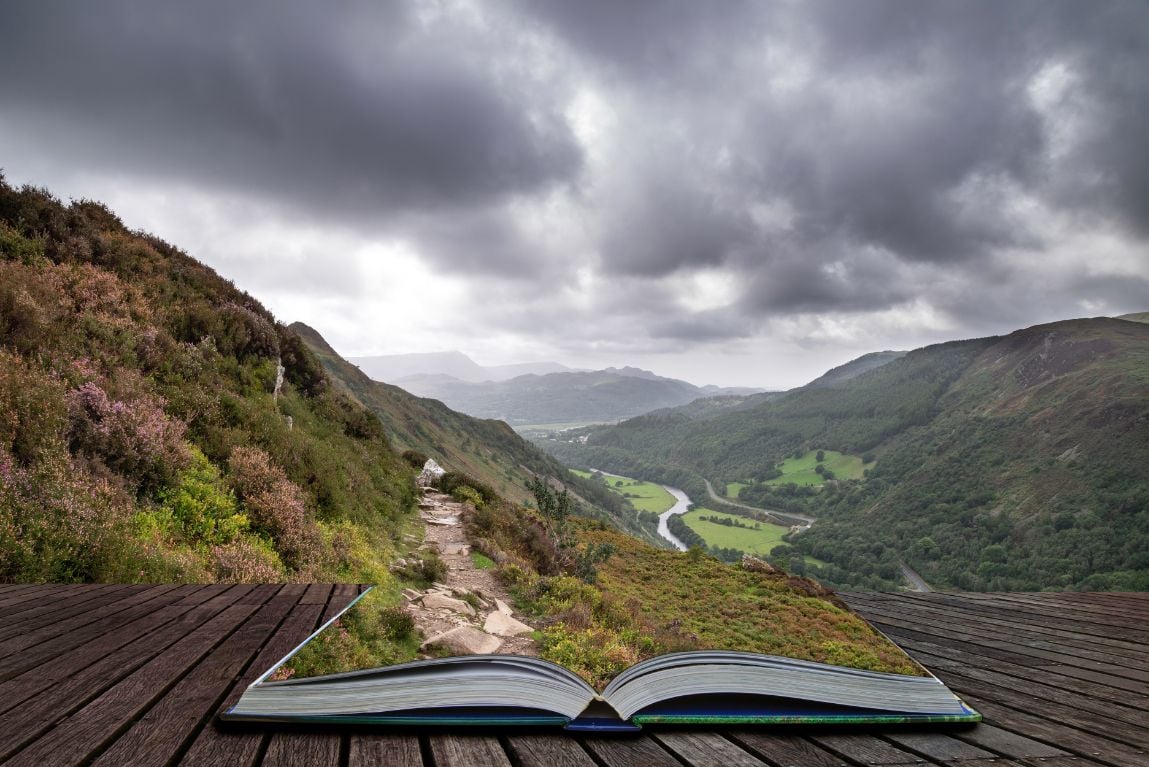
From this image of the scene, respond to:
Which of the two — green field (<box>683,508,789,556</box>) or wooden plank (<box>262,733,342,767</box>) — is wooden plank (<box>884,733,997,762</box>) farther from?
green field (<box>683,508,789,556</box>)

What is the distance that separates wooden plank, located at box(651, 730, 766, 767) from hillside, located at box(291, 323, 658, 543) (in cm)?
3622

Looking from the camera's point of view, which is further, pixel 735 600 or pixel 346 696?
pixel 735 600

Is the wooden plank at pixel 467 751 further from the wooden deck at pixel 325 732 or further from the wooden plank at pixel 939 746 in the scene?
the wooden plank at pixel 939 746

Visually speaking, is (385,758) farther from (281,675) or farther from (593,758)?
(281,675)

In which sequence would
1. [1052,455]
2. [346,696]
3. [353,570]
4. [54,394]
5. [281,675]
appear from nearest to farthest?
[346,696]
[281,675]
[54,394]
[353,570]
[1052,455]

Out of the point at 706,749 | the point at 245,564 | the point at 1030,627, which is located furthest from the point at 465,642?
the point at 1030,627

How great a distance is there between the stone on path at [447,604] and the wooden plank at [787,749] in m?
7.00

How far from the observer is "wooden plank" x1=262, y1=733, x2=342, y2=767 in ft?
5.42

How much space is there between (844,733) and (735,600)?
67.5 ft

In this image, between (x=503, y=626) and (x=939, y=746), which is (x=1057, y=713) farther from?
(x=503, y=626)

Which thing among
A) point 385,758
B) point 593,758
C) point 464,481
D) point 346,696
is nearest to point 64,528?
point 346,696

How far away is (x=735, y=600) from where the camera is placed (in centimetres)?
2014

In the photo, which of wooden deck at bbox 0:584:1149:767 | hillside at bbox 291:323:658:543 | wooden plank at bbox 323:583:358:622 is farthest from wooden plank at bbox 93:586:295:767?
hillside at bbox 291:323:658:543

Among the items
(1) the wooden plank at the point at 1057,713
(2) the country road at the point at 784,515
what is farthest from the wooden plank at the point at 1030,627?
(2) the country road at the point at 784,515
